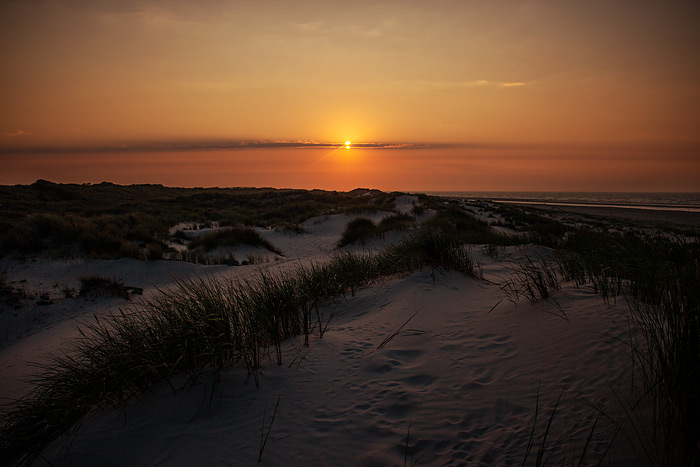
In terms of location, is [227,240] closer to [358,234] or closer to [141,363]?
[358,234]

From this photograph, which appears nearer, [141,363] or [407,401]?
[407,401]

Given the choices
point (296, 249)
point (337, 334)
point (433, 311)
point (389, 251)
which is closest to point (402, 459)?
point (337, 334)

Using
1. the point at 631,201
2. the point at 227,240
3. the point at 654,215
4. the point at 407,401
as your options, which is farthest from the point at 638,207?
the point at 407,401

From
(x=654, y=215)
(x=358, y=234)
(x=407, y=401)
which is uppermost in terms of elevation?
(x=654, y=215)

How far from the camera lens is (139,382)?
3.12 m

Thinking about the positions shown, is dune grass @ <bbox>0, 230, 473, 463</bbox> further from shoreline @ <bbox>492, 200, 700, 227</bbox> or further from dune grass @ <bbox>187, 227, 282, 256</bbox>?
shoreline @ <bbox>492, 200, 700, 227</bbox>

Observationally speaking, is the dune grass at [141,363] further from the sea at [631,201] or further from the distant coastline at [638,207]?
the sea at [631,201]

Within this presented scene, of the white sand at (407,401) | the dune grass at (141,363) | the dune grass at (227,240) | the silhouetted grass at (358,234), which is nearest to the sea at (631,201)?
the silhouetted grass at (358,234)

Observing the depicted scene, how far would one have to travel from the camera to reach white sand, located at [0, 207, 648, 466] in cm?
232

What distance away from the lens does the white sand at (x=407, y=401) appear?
232 cm

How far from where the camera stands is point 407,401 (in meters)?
2.85

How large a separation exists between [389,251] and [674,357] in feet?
21.8

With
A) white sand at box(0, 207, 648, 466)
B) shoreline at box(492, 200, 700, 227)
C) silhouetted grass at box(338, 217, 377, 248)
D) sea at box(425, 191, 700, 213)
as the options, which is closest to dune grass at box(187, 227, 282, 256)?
silhouetted grass at box(338, 217, 377, 248)

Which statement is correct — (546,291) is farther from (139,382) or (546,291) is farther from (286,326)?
(139,382)
